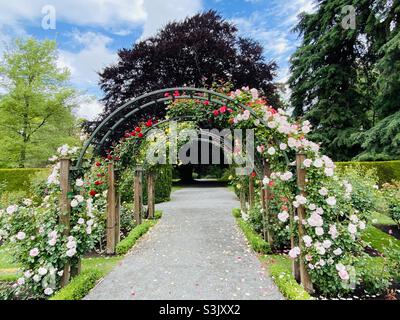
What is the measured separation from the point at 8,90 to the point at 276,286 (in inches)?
635

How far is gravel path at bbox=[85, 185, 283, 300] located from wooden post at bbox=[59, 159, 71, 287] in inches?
15.6

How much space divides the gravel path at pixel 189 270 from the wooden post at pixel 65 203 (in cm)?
40

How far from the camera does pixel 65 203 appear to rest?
10.8ft

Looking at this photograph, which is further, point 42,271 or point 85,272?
point 85,272

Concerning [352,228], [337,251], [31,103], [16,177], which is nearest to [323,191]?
[352,228]

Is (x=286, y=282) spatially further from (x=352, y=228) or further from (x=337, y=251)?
(x=352, y=228)

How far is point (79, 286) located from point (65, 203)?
0.95 meters

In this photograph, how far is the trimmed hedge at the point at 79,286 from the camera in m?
2.81

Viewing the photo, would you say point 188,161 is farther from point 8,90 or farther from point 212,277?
point 212,277

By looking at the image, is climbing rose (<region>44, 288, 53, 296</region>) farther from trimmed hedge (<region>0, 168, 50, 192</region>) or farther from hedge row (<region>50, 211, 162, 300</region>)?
trimmed hedge (<region>0, 168, 50, 192</region>)

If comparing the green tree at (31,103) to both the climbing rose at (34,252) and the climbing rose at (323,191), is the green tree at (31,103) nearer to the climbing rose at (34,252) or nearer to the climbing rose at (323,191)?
the climbing rose at (34,252)

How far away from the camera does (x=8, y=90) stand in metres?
14.2

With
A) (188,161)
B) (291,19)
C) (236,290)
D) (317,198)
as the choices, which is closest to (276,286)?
(236,290)
